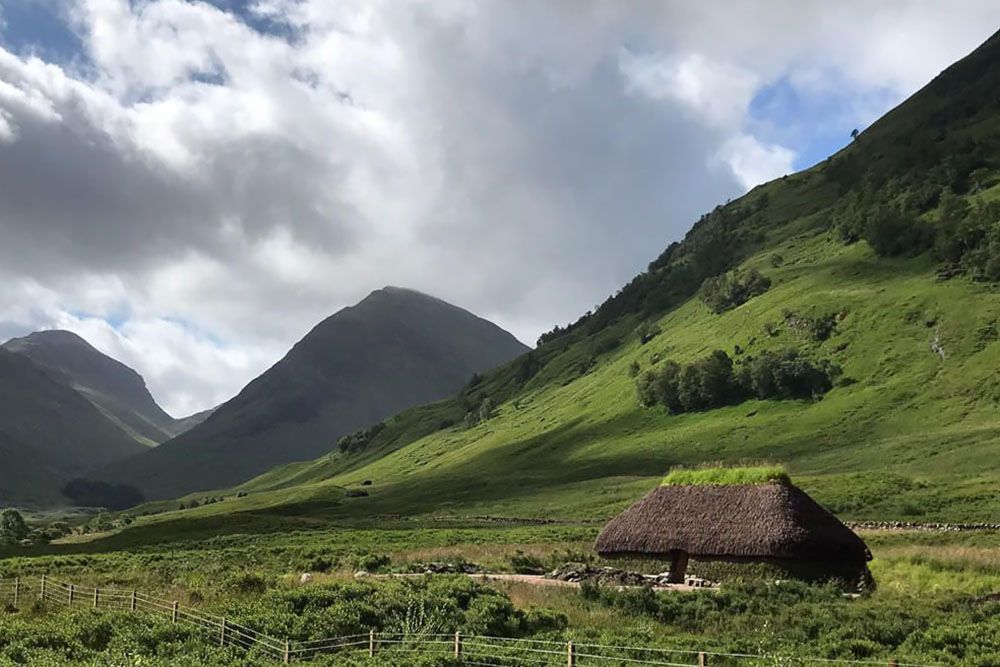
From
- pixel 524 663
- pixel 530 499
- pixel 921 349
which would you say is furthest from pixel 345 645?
pixel 921 349

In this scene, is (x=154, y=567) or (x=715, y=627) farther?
(x=154, y=567)

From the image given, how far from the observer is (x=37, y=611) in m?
33.2

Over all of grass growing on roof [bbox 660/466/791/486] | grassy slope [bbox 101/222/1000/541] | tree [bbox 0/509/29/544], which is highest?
grassy slope [bbox 101/222/1000/541]

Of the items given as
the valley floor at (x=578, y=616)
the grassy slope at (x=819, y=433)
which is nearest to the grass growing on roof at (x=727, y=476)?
the valley floor at (x=578, y=616)

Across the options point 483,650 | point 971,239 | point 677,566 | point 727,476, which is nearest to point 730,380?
point 971,239

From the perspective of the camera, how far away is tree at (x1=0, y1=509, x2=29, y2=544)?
127 m

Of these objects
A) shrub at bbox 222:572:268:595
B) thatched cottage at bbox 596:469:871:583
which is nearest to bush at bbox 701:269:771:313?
thatched cottage at bbox 596:469:871:583

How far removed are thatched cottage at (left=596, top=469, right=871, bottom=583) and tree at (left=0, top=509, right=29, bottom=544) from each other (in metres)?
117

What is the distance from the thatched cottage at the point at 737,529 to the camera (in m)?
38.4

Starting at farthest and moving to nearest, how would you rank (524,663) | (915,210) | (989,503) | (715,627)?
(915,210) → (989,503) → (715,627) → (524,663)

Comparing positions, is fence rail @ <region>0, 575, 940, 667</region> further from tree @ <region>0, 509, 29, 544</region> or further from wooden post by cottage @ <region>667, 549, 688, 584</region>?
tree @ <region>0, 509, 29, 544</region>

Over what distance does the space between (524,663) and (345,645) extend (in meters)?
5.63

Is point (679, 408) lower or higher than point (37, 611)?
higher

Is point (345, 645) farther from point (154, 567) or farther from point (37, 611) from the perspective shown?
point (154, 567)
